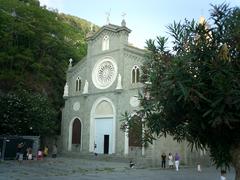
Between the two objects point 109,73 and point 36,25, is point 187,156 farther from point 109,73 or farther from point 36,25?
point 36,25

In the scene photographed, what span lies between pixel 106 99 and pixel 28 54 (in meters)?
10.5

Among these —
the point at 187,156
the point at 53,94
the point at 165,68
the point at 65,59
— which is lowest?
the point at 187,156

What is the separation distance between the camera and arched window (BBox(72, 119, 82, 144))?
4567 centimetres

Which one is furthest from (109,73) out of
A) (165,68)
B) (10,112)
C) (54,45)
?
(165,68)

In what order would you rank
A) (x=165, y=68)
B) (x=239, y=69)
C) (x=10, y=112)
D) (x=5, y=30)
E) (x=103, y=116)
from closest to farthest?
(x=239, y=69), (x=165, y=68), (x=10, y=112), (x=5, y=30), (x=103, y=116)

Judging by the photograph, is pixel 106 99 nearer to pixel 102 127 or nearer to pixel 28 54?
pixel 102 127

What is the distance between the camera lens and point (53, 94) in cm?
4853

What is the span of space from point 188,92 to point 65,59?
4520 centimetres

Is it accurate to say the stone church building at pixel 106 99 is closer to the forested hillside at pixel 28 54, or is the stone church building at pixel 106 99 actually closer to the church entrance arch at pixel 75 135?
the church entrance arch at pixel 75 135

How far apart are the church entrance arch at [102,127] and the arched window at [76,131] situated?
7.32 ft

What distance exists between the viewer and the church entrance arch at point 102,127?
4199 centimetres

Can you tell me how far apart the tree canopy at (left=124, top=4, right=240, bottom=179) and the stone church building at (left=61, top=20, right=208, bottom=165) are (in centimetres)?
2926

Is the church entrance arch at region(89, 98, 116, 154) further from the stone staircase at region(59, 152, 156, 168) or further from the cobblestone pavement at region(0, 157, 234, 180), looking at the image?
the cobblestone pavement at region(0, 157, 234, 180)

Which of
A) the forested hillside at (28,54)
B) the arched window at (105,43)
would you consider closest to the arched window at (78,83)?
the forested hillside at (28,54)
